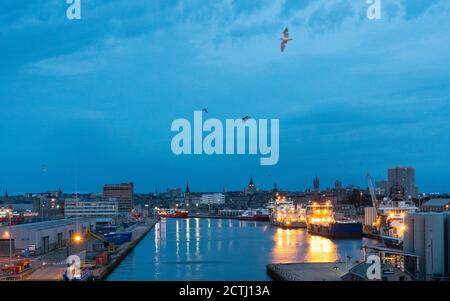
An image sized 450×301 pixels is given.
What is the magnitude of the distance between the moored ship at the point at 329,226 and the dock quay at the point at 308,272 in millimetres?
9685

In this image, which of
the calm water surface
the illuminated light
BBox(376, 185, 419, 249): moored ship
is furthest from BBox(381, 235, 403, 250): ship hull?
the illuminated light

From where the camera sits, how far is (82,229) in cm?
1308

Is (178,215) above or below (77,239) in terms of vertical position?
below

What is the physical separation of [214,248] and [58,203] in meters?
24.2

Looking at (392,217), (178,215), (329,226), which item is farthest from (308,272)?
(178,215)

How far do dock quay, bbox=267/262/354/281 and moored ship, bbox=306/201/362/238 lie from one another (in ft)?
31.8

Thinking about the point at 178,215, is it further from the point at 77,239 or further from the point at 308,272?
the point at 308,272

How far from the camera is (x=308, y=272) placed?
6.48 m

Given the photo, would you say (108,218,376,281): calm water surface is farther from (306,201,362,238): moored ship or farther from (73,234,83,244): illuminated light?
(306,201,362,238): moored ship

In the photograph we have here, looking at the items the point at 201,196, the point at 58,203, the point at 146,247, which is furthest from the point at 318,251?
the point at 201,196

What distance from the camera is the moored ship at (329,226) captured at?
55.9ft

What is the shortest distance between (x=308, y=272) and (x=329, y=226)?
11.3m

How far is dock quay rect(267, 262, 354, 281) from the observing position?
5918 mm

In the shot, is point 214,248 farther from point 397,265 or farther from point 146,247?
point 397,265
